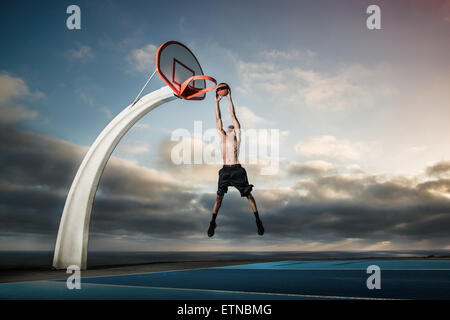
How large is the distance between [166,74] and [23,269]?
8.65 metres

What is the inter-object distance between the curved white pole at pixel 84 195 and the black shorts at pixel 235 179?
20.2 ft

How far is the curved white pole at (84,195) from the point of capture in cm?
1236

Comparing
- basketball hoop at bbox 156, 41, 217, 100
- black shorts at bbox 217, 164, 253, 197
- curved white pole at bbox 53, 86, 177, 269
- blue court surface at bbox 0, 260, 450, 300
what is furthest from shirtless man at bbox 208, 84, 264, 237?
curved white pole at bbox 53, 86, 177, 269

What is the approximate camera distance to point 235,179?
22.6ft

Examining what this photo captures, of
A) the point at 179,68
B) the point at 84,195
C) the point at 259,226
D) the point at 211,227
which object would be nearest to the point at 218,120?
the point at 211,227

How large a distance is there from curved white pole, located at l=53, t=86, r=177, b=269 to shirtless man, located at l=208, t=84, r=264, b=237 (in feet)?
19.9

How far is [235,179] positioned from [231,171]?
178 mm

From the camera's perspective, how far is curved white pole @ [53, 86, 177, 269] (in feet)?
40.5

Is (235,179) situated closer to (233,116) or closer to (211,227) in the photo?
(211,227)

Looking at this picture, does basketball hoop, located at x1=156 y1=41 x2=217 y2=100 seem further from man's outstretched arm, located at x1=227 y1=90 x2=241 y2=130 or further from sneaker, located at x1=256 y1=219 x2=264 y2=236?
sneaker, located at x1=256 y1=219 x2=264 y2=236

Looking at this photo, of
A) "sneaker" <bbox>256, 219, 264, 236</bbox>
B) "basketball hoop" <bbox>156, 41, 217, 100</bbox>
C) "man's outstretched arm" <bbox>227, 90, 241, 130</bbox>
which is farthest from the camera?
"basketball hoop" <bbox>156, 41, 217, 100</bbox>

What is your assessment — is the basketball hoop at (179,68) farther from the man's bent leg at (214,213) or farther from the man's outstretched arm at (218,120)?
the man's bent leg at (214,213)
